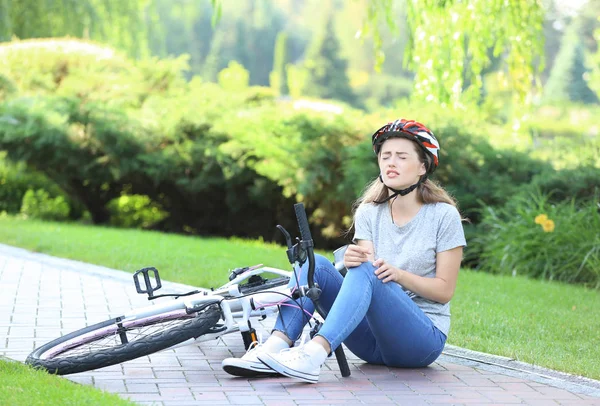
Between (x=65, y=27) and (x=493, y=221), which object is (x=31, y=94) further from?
(x=493, y=221)

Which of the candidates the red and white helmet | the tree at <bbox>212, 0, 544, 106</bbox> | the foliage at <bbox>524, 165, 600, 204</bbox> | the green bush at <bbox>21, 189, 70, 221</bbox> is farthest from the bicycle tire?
the green bush at <bbox>21, 189, 70, 221</bbox>

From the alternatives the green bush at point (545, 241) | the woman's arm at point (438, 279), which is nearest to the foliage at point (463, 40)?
the green bush at point (545, 241)

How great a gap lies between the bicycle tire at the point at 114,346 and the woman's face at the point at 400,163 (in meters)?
1.07

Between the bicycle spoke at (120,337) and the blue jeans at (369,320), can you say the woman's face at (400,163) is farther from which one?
the bicycle spoke at (120,337)

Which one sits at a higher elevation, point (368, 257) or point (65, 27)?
point (65, 27)

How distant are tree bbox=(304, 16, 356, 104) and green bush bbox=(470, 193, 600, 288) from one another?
52.8 m

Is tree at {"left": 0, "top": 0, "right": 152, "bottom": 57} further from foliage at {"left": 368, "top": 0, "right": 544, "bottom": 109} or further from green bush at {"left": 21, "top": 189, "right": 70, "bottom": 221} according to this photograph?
foliage at {"left": 368, "top": 0, "right": 544, "bottom": 109}

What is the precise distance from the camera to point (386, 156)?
468 cm

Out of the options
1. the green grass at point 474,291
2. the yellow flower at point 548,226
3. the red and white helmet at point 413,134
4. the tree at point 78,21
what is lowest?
the green grass at point 474,291

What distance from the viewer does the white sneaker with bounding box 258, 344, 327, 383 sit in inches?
168

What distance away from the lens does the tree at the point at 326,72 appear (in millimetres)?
63000

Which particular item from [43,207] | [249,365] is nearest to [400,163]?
[249,365]

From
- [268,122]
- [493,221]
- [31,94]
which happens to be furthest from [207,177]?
[493,221]

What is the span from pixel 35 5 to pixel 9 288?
40.2 feet
